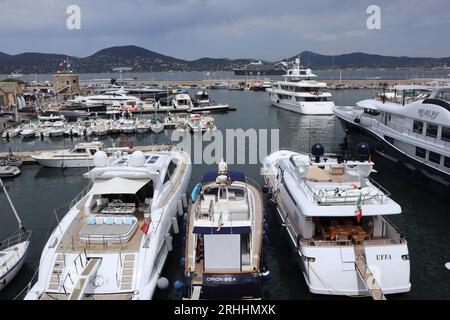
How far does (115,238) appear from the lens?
45.9ft

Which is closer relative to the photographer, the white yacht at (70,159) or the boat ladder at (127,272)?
the boat ladder at (127,272)

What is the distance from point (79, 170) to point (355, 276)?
2707 centimetres

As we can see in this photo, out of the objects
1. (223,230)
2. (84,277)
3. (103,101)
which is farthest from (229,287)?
(103,101)

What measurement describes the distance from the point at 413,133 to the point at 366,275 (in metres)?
18.5

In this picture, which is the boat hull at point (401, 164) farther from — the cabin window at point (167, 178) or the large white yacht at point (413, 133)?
the cabin window at point (167, 178)

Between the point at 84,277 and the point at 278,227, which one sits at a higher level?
the point at 84,277

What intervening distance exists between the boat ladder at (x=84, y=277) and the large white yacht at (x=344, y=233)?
7446 mm

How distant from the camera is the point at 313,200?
15.0 meters

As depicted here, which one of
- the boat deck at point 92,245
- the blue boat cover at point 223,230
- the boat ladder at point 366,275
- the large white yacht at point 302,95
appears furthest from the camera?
the large white yacht at point 302,95

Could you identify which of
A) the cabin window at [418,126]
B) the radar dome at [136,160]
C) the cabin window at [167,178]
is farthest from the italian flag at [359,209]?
the cabin window at [418,126]

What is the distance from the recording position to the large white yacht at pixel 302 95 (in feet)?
210

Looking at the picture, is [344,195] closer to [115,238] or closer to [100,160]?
[115,238]

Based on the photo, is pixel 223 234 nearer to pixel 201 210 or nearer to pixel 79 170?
pixel 201 210

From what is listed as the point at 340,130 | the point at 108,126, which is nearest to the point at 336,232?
the point at 340,130
